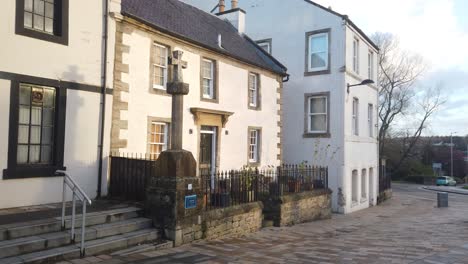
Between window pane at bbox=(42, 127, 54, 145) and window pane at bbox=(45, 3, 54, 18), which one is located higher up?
window pane at bbox=(45, 3, 54, 18)

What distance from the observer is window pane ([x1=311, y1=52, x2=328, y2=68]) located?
20.4 m

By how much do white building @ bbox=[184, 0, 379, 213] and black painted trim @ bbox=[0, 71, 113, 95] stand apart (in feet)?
40.3

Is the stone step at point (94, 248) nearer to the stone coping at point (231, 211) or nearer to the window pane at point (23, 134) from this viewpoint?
the stone coping at point (231, 211)

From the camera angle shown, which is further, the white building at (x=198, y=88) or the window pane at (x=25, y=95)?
the white building at (x=198, y=88)

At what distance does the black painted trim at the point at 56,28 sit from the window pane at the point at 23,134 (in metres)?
2.07

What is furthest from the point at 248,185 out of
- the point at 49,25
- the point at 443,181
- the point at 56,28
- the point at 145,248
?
the point at 443,181

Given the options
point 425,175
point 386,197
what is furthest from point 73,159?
point 425,175

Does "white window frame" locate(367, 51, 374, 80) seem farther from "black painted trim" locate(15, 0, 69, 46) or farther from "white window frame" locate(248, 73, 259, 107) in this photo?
"black painted trim" locate(15, 0, 69, 46)

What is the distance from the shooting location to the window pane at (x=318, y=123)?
66.9 feet

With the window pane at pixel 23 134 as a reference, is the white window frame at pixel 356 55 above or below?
above

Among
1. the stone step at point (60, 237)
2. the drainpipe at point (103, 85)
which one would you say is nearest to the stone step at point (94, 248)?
the stone step at point (60, 237)

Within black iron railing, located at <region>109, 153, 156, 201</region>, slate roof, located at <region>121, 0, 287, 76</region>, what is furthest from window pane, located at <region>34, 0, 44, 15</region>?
black iron railing, located at <region>109, 153, 156, 201</region>

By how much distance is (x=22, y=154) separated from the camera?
29.7 ft

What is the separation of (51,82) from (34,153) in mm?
1685
